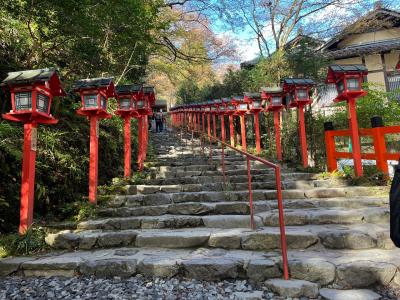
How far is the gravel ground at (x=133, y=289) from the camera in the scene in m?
2.91

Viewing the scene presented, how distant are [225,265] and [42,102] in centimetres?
348

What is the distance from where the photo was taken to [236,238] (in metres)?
3.83

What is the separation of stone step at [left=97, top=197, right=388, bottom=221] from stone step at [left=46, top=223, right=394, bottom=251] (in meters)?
0.48

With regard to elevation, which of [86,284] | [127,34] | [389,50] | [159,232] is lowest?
[86,284]

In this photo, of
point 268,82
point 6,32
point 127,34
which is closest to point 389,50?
point 268,82

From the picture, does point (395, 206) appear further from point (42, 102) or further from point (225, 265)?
point (42, 102)

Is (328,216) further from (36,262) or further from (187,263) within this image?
(36,262)

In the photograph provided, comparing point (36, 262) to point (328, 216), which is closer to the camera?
point (36, 262)

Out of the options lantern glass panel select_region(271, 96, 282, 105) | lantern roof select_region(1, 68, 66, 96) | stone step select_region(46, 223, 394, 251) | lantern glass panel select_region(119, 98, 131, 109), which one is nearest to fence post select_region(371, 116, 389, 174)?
stone step select_region(46, 223, 394, 251)

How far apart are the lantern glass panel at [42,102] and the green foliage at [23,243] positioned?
1.72 metres

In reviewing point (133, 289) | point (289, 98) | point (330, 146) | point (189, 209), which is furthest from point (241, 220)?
point (289, 98)

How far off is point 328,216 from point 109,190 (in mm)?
4007

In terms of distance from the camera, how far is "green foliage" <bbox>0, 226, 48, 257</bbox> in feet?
12.9

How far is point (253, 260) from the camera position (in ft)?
10.8
